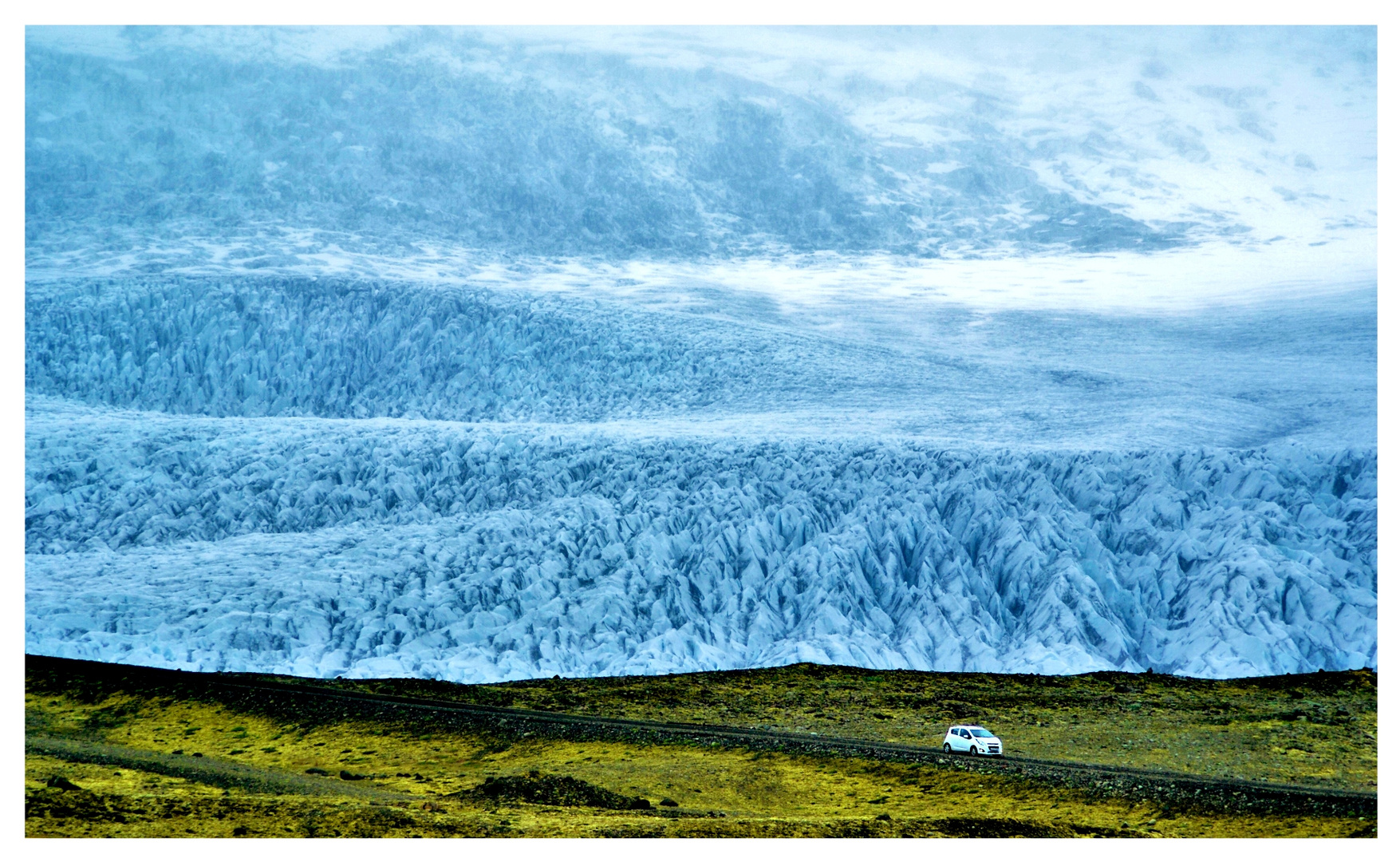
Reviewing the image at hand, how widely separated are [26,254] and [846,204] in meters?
12.5

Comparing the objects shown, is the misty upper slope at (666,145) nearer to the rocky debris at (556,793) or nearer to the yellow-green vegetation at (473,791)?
the yellow-green vegetation at (473,791)

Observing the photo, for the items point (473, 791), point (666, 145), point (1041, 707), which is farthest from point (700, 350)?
point (473, 791)

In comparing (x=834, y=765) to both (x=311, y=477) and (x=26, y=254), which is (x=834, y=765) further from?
(x=26, y=254)

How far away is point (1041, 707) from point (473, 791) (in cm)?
558

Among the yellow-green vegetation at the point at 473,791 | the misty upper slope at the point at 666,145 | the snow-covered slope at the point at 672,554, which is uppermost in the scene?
the misty upper slope at the point at 666,145

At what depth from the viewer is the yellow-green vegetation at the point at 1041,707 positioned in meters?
10.4

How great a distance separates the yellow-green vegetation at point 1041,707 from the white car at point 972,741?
1.32 feet

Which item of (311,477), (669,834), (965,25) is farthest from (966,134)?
(669,834)

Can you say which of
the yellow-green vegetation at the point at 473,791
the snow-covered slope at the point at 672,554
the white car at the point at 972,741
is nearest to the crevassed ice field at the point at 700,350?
the snow-covered slope at the point at 672,554

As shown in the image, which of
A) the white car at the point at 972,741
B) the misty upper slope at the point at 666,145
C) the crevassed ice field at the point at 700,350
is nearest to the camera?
the white car at the point at 972,741

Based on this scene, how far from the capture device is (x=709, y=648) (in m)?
12.5

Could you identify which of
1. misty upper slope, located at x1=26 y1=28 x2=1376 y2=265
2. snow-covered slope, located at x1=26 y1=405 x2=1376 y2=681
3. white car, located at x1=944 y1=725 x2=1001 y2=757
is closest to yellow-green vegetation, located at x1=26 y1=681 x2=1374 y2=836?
white car, located at x1=944 y1=725 x2=1001 y2=757

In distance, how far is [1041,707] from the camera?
1156 cm

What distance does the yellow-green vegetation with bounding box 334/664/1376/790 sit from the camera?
10406 millimetres
